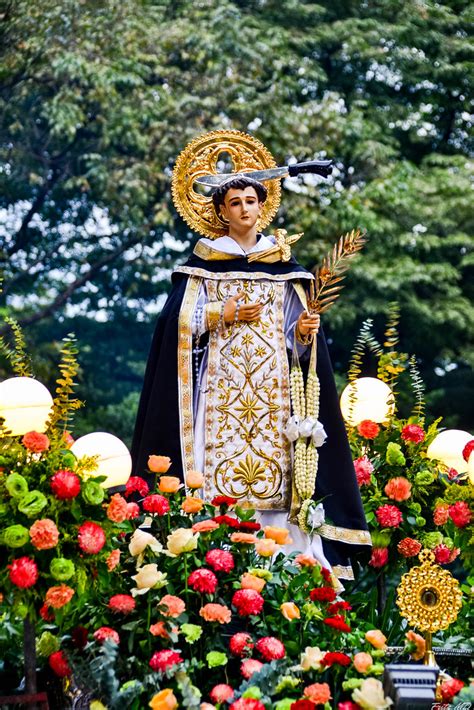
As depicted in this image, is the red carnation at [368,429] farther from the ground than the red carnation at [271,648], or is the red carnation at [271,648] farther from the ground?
the red carnation at [368,429]

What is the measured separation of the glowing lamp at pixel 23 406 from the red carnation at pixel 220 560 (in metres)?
0.90

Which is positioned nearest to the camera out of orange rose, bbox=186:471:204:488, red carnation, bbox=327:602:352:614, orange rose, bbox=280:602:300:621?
orange rose, bbox=280:602:300:621

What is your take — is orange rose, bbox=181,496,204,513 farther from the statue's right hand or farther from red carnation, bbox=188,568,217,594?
the statue's right hand

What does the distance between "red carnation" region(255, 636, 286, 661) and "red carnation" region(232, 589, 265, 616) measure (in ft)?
0.34

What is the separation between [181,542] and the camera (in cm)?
373

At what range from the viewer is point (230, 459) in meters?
5.21

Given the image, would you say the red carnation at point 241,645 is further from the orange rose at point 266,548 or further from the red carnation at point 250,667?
the orange rose at point 266,548

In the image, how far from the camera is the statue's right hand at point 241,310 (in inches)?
202

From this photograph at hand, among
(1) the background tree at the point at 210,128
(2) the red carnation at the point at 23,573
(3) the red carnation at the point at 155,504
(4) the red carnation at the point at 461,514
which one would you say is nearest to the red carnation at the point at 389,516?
(4) the red carnation at the point at 461,514

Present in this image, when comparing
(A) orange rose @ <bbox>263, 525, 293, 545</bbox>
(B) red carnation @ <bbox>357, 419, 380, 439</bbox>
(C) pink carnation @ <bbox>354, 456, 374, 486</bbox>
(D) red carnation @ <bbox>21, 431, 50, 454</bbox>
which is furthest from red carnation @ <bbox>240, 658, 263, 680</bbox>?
(B) red carnation @ <bbox>357, 419, 380, 439</bbox>

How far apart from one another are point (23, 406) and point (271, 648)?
1356 millimetres

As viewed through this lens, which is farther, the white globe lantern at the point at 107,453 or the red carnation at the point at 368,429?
the red carnation at the point at 368,429

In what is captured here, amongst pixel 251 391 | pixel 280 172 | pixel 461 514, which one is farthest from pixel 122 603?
pixel 280 172

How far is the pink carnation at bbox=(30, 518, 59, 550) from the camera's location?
338cm
